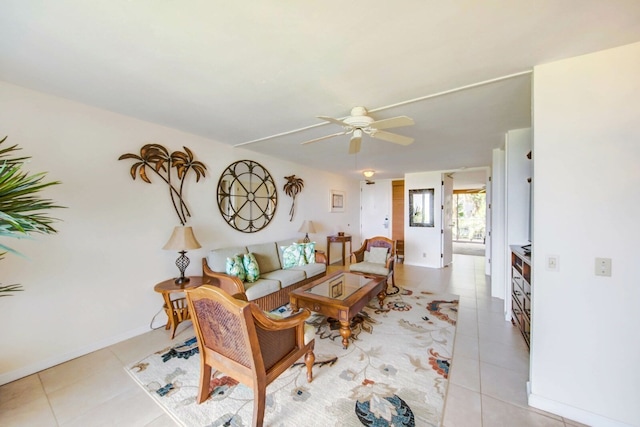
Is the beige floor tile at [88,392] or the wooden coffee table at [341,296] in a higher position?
the wooden coffee table at [341,296]

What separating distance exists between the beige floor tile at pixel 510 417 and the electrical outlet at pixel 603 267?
1008 mm

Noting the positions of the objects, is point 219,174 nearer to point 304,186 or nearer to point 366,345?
point 304,186

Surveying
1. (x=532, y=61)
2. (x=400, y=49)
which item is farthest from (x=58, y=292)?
(x=532, y=61)

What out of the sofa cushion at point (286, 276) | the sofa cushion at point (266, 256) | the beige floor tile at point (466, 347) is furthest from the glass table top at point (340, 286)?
the beige floor tile at point (466, 347)

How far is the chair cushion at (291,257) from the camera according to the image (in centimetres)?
402

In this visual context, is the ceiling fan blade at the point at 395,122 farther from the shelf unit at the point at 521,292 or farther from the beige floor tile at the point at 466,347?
the beige floor tile at the point at 466,347

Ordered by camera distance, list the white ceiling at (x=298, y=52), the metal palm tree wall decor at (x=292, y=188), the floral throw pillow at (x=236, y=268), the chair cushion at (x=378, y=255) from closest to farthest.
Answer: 1. the white ceiling at (x=298, y=52)
2. the floral throw pillow at (x=236, y=268)
3. the chair cushion at (x=378, y=255)
4. the metal palm tree wall decor at (x=292, y=188)

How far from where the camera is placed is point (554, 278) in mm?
1627

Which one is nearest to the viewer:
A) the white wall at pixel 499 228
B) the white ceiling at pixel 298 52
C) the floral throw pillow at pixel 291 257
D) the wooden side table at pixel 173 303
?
the white ceiling at pixel 298 52

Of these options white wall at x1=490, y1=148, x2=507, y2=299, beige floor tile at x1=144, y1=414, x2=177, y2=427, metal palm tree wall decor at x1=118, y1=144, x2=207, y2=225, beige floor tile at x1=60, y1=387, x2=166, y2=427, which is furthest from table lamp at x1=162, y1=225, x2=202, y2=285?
white wall at x1=490, y1=148, x2=507, y2=299

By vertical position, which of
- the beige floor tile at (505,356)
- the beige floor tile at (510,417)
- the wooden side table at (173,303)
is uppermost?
the wooden side table at (173,303)

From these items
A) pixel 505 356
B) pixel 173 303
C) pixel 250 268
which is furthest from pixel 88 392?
pixel 505 356

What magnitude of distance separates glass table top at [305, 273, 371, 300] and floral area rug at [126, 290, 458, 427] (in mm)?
407

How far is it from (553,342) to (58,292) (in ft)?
13.4
